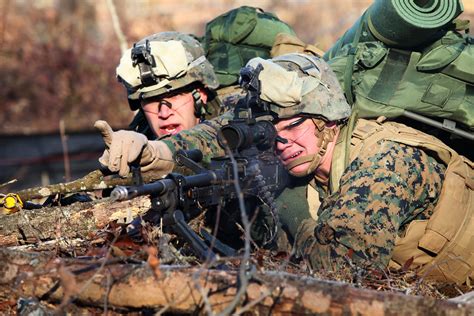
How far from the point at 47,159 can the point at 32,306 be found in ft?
29.4

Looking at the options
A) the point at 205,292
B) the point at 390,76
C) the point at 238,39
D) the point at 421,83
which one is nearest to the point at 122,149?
the point at 205,292

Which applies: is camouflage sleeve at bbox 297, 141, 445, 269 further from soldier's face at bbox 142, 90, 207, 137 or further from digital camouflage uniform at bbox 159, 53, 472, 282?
soldier's face at bbox 142, 90, 207, 137

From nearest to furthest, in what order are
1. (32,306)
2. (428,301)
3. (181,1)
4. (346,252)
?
1. (428,301)
2. (32,306)
3. (346,252)
4. (181,1)

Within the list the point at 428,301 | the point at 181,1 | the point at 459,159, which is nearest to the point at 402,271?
the point at 459,159

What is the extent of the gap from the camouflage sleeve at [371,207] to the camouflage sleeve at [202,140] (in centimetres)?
114

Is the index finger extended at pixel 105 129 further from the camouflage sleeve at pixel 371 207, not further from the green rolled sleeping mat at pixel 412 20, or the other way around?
the green rolled sleeping mat at pixel 412 20

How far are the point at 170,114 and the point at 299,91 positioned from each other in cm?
185

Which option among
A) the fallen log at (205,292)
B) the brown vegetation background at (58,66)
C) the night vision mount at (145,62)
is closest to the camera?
the fallen log at (205,292)

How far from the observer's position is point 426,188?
17.9 feet

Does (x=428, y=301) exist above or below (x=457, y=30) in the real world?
below

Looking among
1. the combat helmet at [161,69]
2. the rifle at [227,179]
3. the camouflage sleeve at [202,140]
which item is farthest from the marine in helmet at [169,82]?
the rifle at [227,179]

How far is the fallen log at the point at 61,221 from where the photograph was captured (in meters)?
5.56

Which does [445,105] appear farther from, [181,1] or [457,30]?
[181,1]

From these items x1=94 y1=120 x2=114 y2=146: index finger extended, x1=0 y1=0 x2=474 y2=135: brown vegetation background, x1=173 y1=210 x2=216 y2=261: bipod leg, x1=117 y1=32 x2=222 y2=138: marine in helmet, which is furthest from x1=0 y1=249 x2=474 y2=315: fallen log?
x1=0 y1=0 x2=474 y2=135: brown vegetation background
